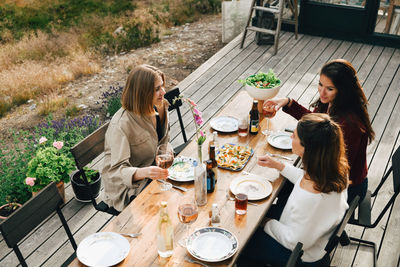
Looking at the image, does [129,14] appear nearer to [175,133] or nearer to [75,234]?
[175,133]

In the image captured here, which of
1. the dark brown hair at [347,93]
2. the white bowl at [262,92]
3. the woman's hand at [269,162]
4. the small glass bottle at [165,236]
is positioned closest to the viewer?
the small glass bottle at [165,236]

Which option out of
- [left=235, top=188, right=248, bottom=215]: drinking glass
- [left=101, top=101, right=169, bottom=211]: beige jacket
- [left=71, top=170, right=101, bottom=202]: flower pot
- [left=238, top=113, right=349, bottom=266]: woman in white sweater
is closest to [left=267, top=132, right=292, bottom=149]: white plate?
[left=238, top=113, right=349, bottom=266]: woman in white sweater

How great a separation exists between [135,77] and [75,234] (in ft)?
4.83

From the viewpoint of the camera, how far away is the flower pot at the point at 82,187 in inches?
138

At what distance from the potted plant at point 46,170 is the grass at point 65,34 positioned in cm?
264

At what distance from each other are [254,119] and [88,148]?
3.94 feet

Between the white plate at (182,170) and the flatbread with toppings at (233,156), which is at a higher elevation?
the white plate at (182,170)

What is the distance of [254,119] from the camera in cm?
295

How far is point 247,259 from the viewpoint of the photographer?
96.4 inches

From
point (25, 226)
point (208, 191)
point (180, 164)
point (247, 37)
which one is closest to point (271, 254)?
point (208, 191)

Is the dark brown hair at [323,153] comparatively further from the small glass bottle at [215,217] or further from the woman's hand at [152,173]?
the woman's hand at [152,173]

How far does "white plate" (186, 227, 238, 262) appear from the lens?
2002 mm

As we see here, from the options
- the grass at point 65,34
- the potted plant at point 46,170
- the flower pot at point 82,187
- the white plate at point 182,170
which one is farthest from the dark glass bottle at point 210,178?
the grass at point 65,34

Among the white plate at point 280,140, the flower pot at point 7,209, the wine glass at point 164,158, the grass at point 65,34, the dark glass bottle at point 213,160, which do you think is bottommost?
the grass at point 65,34
